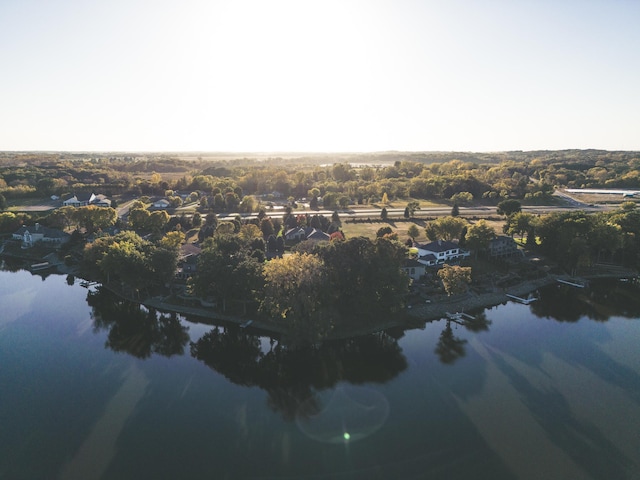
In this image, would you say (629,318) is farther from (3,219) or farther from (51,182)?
(51,182)

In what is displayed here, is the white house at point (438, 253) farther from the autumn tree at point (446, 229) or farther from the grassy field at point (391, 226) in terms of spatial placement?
the grassy field at point (391, 226)

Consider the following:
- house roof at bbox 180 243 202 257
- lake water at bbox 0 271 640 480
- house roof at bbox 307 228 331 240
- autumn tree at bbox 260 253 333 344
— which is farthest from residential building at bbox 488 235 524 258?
house roof at bbox 180 243 202 257

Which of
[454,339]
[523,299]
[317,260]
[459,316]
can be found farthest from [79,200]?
[523,299]

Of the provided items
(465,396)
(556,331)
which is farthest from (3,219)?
(556,331)

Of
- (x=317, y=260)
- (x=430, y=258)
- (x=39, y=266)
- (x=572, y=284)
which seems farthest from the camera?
(x=39, y=266)

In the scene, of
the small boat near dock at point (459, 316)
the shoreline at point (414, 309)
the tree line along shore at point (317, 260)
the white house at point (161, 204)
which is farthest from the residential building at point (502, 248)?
the white house at point (161, 204)

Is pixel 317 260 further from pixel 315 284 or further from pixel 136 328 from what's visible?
pixel 136 328

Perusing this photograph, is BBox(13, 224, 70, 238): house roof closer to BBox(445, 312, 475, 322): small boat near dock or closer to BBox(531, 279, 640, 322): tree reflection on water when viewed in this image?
BBox(445, 312, 475, 322): small boat near dock
